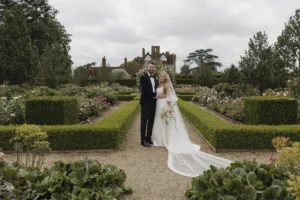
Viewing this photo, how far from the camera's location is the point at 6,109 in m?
9.15

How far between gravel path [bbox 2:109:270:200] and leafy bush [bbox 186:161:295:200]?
1.52ft

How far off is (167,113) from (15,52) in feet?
48.5

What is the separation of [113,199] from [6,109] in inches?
277

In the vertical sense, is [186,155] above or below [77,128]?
below

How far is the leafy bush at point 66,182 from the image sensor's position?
3.36 m

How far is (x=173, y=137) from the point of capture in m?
6.71

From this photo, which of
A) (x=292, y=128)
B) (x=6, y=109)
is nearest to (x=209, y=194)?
(x=292, y=128)

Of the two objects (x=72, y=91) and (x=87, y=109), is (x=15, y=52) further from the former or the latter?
(x=87, y=109)

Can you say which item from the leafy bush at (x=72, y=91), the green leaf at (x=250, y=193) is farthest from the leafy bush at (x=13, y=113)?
the green leaf at (x=250, y=193)

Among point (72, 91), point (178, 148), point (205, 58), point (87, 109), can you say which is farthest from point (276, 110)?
Result: point (205, 58)

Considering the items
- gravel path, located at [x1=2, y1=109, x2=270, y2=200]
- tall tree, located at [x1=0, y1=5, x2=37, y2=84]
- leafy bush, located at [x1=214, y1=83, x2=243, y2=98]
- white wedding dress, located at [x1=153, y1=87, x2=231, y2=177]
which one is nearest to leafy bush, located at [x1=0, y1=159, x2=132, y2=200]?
gravel path, located at [x1=2, y1=109, x2=270, y2=200]

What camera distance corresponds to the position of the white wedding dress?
514cm

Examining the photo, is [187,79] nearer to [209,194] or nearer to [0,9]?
[0,9]

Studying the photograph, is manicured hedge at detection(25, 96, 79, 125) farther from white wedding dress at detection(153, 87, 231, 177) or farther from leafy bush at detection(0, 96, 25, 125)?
white wedding dress at detection(153, 87, 231, 177)
